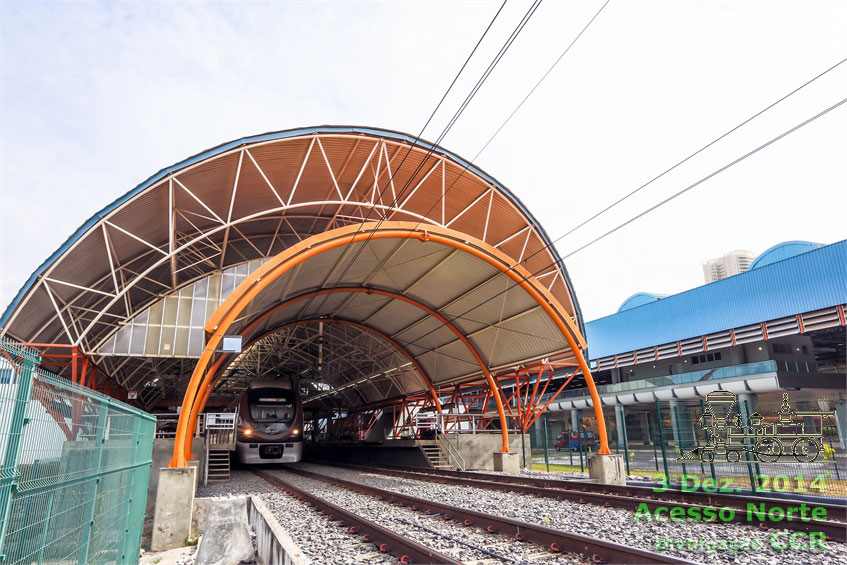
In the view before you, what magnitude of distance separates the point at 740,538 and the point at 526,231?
1525cm

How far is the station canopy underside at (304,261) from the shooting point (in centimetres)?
1680

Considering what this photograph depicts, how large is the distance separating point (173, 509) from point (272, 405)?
1465 cm

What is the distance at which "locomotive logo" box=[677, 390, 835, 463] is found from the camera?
1238 centimetres

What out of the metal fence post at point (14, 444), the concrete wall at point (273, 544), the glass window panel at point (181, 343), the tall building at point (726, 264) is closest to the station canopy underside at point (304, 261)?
the glass window panel at point (181, 343)

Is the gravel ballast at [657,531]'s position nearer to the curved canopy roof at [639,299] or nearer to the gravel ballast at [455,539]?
the gravel ballast at [455,539]

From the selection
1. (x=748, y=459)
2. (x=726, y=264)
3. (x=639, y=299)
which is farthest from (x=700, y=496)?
(x=726, y=264)

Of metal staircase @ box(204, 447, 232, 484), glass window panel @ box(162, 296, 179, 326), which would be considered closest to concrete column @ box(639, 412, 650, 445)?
metal staircase @ box(204, 447, 232, 484)

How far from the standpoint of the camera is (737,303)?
29516 millimetres

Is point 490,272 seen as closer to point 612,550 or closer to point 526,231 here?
point 526,231

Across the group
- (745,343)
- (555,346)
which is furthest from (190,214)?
(745,343)

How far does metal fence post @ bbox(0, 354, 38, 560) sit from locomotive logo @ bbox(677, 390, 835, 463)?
14221 millimetres

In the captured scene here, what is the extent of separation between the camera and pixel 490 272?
733 inches

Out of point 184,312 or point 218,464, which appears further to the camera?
point 218,464

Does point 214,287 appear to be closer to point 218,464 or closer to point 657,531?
point 218,464
